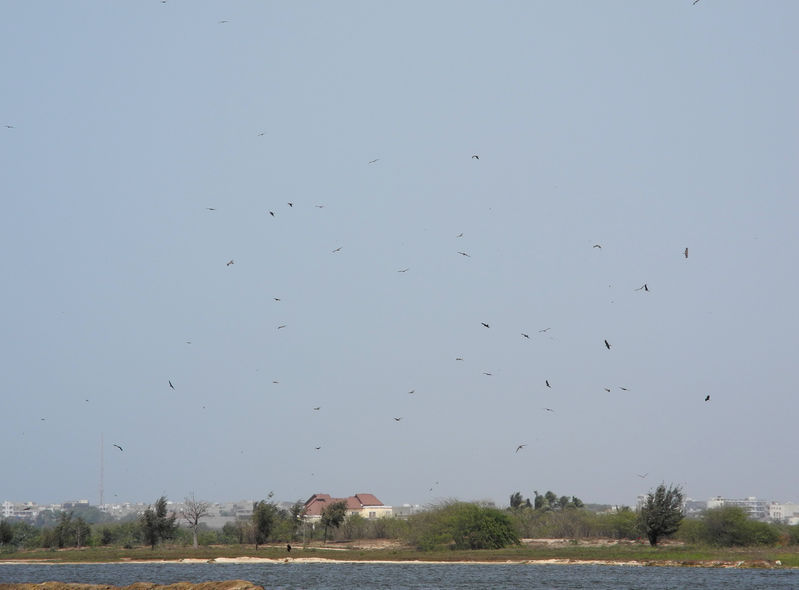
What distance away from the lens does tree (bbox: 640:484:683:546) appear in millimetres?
100812

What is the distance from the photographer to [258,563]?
310ft

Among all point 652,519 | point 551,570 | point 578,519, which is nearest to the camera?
point 551,570

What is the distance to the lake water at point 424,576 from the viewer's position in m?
64.4

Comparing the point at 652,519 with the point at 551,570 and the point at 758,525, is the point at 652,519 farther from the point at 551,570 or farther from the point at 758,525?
the point at 551,570

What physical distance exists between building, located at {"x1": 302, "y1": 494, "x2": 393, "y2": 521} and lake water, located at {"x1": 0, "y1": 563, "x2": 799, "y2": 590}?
84.2 metres

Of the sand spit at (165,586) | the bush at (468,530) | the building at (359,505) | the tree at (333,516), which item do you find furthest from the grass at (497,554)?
the building at (359,505)

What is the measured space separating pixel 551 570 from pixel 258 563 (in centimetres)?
2985

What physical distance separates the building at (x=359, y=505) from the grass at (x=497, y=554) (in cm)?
6207

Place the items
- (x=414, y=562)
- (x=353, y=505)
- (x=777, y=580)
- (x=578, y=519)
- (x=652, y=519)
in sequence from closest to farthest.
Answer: (x=777, y=580)
(x=414, y=562)
(x=652, y=519)
(x=578, y=519)
(x=353, y=505)

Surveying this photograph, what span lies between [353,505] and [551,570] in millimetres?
105195

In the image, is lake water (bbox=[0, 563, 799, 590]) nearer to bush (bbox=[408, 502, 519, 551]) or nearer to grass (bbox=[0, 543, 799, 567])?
grass (bbox=[0, 543, 799, 567])

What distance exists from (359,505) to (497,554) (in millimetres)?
90042

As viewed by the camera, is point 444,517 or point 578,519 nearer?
point 444,517

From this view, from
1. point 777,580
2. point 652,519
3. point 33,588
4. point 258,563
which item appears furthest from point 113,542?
point 777,580
